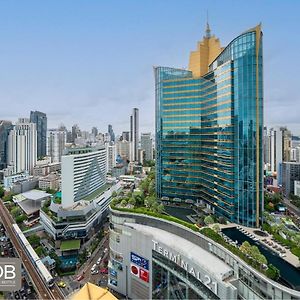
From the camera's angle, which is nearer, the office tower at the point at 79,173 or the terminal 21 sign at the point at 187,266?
the terminal 21 sign at the point at 187,266

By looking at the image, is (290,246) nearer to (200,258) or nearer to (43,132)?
(200,258)

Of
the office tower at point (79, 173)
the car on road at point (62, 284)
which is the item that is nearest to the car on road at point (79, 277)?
the car on road at point (62, 284)

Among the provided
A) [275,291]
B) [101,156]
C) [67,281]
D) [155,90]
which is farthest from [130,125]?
[275,291]

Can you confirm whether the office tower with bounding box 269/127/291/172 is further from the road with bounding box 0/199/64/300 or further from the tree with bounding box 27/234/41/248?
the road with bounding box 0/199/64/300

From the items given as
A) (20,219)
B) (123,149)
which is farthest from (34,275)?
(123,149)

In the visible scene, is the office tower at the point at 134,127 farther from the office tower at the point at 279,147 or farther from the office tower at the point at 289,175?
the office tower at the point at 289,175

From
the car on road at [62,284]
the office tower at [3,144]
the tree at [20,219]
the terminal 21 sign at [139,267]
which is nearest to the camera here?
the terminal 21 sign at [139,267]
